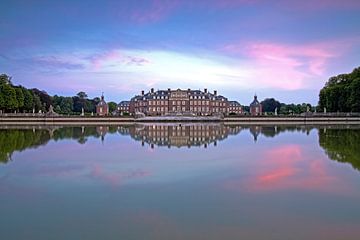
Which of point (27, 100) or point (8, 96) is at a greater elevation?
point (8, 96)

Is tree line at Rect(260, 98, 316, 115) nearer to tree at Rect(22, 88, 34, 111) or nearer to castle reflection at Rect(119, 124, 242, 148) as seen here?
tree at Rect(22, 88, 34, 111)

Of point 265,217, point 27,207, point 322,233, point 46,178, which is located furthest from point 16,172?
point 322,233

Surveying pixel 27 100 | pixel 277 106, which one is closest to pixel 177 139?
pixel 27 100

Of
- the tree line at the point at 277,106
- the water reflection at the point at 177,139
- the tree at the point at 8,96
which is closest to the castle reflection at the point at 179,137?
the water reflection at the point at 177,139

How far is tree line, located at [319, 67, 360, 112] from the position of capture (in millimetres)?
48438

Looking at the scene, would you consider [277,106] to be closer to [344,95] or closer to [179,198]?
[344,95]

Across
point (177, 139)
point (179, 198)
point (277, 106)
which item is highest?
point (277, 106)

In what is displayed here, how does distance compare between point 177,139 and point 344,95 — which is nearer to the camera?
point 177,139

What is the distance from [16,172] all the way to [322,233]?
699 cm

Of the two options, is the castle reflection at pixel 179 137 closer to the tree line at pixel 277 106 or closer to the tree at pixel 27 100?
the tree at pixel 27 100

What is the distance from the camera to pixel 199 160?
12.0 m

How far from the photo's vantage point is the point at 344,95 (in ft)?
172

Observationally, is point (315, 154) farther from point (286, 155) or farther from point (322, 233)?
point (322, 233)

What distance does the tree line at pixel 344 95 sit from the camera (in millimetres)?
48438
